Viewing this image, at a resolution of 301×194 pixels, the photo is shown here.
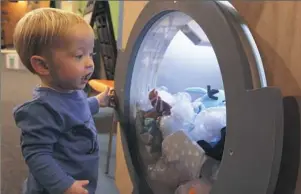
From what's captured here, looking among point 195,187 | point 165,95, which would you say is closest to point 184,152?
point 195,187

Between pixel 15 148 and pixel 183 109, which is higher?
pixel 183 109

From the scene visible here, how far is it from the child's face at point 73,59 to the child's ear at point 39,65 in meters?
0.01

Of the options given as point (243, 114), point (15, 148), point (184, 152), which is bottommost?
point (15, 148)

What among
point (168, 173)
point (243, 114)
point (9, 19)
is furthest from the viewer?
point (9, 19)

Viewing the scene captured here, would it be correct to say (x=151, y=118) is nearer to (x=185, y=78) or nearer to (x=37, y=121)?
(x=185, y=78)

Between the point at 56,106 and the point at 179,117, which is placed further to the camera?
the point at 179,117

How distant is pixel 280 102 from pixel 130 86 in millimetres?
462

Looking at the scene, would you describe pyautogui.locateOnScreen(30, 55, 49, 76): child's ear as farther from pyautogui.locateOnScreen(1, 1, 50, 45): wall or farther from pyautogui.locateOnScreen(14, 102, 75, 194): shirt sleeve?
pyautogui.locateOnScreen(1, 1, 50, 45): wall

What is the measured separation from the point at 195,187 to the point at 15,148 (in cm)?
54

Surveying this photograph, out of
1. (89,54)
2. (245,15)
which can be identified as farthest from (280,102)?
(89,54)

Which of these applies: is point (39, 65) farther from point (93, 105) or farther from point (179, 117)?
point (179, 117)

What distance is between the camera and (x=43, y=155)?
0.73m

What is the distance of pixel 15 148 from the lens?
1.08 meters

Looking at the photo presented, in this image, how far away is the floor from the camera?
3.22ft
